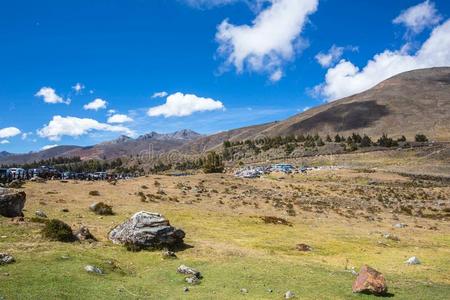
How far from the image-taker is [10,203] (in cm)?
3738

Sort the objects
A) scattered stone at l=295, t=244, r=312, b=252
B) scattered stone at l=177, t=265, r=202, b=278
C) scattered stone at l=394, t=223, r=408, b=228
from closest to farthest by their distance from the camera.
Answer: scattered stone at l=177, t=265, r=202, b=278
scattered stone at l=295, t=244, r=312, b=252
scattered stone at l=394, t=223, r=408, b=228

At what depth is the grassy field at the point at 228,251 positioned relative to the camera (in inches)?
918

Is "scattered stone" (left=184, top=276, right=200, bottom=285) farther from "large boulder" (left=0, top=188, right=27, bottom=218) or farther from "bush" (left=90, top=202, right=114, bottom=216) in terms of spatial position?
"bush" (left=90, top=202, right=114, bottom=216)

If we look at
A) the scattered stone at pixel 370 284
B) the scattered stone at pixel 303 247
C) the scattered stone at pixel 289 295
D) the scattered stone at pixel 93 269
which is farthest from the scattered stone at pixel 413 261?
the scattered stone at pixel 93 269

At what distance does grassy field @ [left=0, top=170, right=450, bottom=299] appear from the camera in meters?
23.3

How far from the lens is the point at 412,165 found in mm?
139250

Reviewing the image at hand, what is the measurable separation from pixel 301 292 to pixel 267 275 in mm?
3488

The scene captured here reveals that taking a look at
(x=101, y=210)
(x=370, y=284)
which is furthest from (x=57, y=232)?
(x=370, y=284)

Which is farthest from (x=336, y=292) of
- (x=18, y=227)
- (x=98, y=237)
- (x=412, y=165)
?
(x=412, y=165)

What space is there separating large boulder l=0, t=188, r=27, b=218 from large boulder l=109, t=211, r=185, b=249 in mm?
9810

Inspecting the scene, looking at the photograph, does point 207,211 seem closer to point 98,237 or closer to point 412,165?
point 98,237

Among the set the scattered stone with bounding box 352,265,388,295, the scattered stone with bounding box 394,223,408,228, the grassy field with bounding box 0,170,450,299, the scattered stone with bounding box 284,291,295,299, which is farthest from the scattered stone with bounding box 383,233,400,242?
the scattered stone with bounding box 284,291,295,299

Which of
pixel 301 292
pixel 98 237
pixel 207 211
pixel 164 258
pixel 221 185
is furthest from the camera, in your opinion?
pixel 221 185

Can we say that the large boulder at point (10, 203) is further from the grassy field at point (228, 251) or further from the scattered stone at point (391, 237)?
the scattered stone at point (391, 237)
